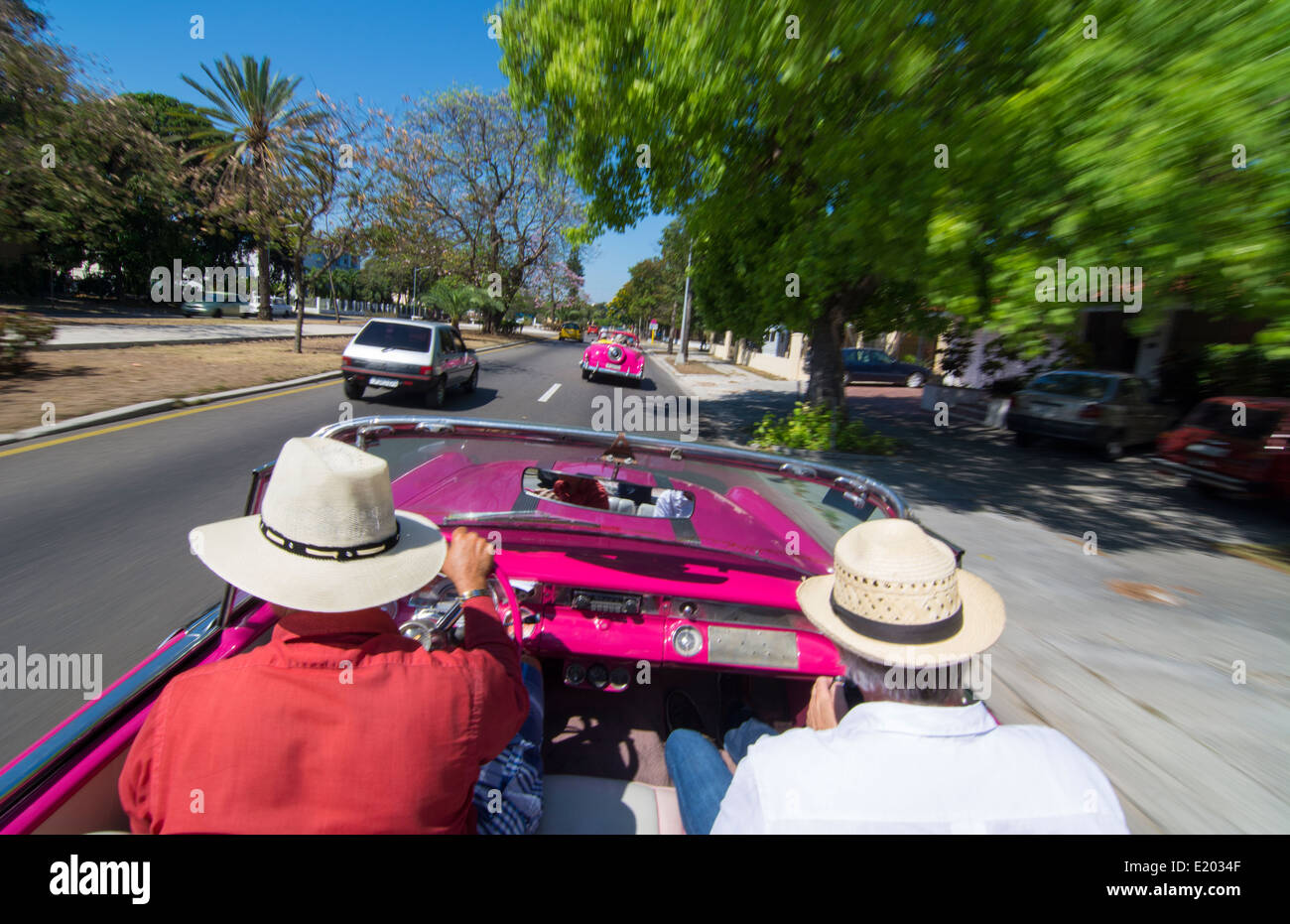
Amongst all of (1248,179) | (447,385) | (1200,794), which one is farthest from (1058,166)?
(447,385)

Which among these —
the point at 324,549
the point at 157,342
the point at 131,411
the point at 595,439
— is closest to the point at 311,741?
the point at 324,549

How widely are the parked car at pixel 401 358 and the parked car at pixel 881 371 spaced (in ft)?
53.6

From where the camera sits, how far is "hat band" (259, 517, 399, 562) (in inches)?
59.3

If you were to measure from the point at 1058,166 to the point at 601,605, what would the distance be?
14.1ft

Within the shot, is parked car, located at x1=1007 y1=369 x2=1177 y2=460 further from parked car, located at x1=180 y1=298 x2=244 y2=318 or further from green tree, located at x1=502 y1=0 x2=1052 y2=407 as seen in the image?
parked car, located at x1=180 y1=298 x2=244 y2=318

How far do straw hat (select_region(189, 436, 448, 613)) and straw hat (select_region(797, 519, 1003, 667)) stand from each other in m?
1.06

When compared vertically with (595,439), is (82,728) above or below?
below

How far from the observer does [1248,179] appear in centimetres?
367

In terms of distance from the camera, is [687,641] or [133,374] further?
[133,374]

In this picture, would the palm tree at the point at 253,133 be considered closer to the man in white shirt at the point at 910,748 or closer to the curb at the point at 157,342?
the curb at the point at 157,342

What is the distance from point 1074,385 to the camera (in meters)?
12.0

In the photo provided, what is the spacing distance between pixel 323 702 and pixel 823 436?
10.2 m

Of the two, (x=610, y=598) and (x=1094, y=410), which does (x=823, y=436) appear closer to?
(x=1094, y=410)

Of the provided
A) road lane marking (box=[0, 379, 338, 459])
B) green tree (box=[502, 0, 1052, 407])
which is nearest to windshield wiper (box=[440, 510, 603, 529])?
green tree (box=[502, 0, 1052, 407])
